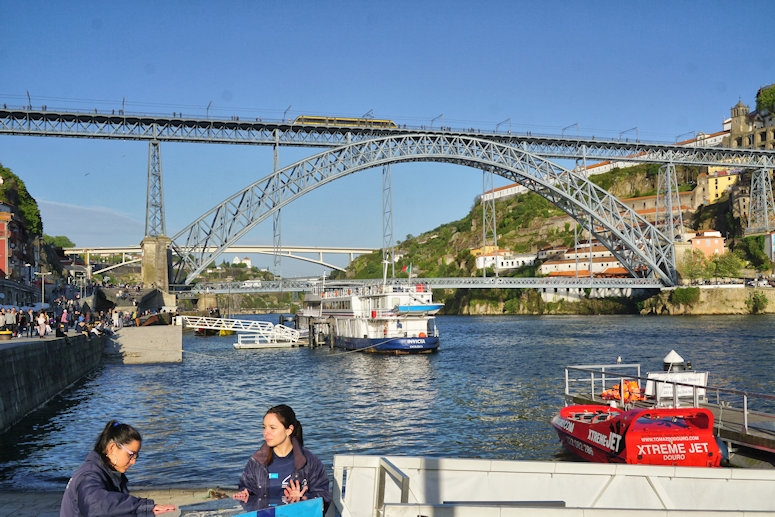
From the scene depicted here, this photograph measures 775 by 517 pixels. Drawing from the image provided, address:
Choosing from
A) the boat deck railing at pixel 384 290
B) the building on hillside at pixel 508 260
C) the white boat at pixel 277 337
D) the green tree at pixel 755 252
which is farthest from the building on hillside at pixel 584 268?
the white boat at pixel 277 337

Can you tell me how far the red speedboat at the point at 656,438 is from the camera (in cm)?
989

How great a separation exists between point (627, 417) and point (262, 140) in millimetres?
47501

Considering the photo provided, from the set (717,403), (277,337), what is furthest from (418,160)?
(717,403)

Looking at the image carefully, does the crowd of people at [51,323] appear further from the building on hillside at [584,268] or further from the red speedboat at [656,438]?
the building on hillside at [584,268]

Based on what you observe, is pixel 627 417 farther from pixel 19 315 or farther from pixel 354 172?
pixel 354 172

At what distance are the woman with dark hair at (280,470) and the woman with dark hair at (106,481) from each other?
80 cm

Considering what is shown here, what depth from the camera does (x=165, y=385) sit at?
26453 millimetres

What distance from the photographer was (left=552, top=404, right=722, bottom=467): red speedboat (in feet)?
32.4

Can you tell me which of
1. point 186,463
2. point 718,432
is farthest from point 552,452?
point 186,463

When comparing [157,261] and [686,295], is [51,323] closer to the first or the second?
[157,261]

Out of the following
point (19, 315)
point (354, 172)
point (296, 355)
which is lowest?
point (296, 355)

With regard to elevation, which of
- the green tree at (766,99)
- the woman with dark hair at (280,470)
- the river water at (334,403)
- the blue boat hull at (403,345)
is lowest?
the river water at (334,403)

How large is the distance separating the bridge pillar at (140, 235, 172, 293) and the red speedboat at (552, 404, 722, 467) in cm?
5009

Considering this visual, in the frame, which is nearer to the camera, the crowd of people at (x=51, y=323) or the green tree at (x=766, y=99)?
the crowd of people at (x=51, y=323)
